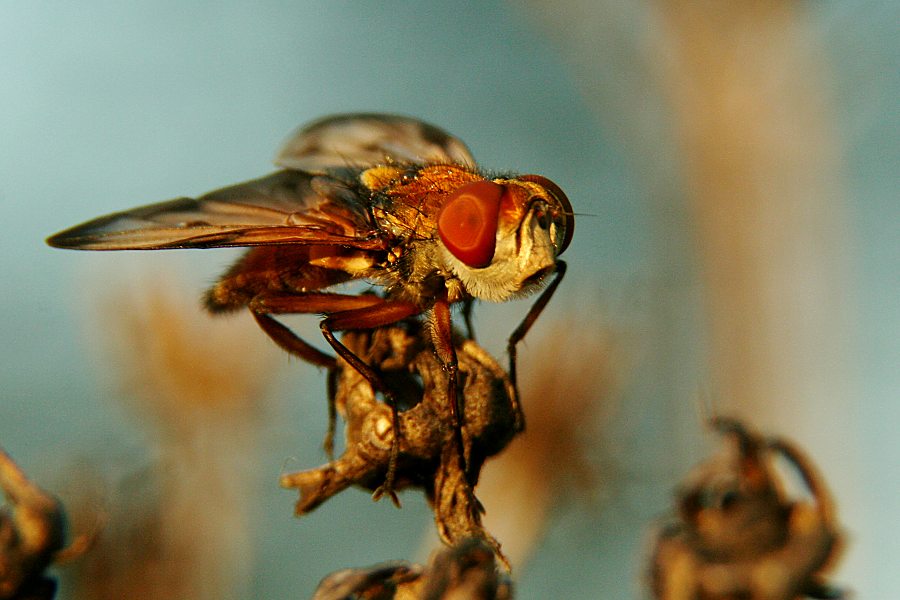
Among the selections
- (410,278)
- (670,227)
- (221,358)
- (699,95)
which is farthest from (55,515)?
(670,227)

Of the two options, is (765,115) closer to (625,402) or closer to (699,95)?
(699,95)

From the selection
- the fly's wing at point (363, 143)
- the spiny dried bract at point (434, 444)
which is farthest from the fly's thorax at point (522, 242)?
the fly's wing at point (363, 143)

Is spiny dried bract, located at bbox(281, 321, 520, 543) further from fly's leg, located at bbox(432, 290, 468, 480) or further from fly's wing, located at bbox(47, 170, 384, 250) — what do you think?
fly's wing, located at bbox(47, 170, 384, 250)

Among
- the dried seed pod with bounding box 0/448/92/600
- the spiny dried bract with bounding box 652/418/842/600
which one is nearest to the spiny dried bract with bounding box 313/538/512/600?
the spiny dried bract with bounding box 652/418/842/600

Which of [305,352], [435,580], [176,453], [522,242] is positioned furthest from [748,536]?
[176,453]

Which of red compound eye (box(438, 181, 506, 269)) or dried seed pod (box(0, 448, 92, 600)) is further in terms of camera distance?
red compound eye (box(438, 181, 506, 269))
